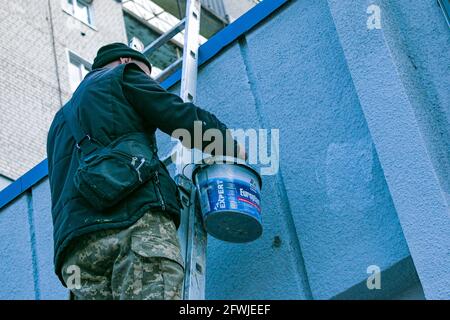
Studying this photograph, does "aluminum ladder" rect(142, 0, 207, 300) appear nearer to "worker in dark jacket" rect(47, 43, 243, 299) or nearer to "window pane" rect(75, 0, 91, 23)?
"worker in dark jacket" rect(47, 43, 243, 299)

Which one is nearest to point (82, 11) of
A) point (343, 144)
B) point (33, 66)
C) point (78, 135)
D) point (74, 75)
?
point (74, 75)

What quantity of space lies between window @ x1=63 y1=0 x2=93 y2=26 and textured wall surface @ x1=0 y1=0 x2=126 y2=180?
17 centimetres

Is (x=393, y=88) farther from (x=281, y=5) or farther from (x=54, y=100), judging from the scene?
(x=54, y=100)

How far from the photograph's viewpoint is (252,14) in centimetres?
525

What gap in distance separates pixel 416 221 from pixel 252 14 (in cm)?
208

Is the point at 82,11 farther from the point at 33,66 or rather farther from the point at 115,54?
the point at 115,54

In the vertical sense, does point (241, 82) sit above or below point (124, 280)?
above

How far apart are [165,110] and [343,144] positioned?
3.74 ft

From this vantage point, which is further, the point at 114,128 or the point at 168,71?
the point at 168,71

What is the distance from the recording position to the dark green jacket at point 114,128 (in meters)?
3.52

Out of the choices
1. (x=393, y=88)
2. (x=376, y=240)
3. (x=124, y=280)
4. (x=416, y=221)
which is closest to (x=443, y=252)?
(x=416, y=221)

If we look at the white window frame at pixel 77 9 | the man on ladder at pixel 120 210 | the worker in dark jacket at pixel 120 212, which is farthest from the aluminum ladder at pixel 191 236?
the white window frame at pixel 77 9

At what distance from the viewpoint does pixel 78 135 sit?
12.6 ft

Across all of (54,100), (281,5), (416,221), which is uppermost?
(54,100)
